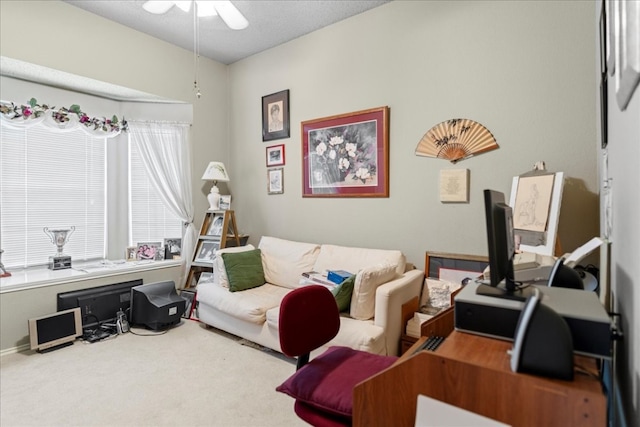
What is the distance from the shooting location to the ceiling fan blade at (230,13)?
250 cm

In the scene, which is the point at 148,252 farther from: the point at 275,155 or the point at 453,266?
the point at 453,266

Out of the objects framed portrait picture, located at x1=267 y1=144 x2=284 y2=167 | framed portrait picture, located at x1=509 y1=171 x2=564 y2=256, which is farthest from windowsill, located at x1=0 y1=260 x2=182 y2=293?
framed portrait picture, located at x1=509 y1=171 x2=564 y2=256

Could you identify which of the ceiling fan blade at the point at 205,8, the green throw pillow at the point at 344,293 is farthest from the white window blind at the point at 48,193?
the green throw pillow at the point at 344,293

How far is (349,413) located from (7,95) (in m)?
4.17

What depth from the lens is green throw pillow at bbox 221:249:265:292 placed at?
3359 millimetres

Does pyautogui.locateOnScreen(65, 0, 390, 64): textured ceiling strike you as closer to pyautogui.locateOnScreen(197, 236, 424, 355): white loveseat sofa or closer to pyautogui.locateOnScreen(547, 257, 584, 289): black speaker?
pyautogui.locateOnScreen(197, 236, 424, 355): white loveseat sofa

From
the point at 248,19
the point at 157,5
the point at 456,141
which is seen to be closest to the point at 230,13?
the point at 157,5

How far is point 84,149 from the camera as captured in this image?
3840 millimetres

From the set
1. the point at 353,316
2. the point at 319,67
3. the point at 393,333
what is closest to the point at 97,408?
the point at 353,316

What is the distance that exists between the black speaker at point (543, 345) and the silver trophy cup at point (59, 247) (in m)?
4.15

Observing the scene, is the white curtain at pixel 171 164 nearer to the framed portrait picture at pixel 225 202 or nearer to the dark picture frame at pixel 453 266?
the framed portrait picture at pixel 225 202

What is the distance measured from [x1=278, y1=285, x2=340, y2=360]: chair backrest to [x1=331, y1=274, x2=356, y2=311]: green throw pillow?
85cm

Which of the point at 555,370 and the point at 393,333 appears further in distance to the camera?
the point at 393,333

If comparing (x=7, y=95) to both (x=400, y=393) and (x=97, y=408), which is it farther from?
(x=400, y=393)
